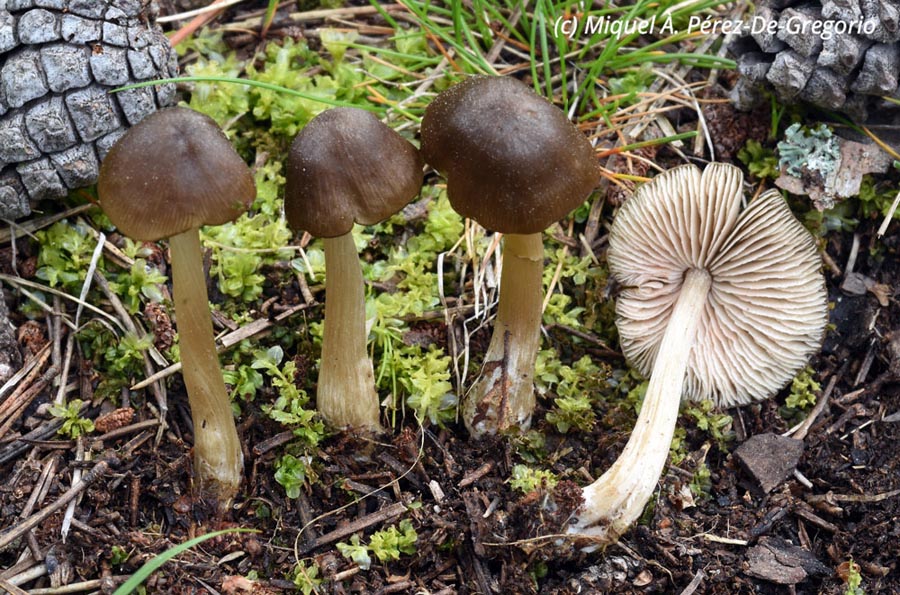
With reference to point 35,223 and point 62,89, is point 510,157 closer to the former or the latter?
point 62,89

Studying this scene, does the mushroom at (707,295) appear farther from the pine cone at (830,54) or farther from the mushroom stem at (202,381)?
the mushroom stem at (202,381)

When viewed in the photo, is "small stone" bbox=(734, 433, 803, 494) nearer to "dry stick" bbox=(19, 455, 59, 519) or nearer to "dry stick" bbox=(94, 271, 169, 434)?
"dry stick" bbox=(94, 271, 169, 434)

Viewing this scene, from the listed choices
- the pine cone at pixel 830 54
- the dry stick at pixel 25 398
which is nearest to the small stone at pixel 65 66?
the dry stick at pixel 25 398

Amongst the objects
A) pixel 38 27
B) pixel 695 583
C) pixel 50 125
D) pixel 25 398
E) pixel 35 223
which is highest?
pixel 38 27

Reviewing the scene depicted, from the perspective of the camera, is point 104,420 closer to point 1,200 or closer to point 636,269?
point 1,200

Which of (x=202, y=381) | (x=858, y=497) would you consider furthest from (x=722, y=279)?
(x=202, y=381)

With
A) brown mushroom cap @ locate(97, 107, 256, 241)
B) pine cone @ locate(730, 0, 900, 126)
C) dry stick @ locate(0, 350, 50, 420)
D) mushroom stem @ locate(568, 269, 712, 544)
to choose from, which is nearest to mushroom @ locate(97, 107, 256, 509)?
brown mushroom cap @ locate(97, 107, 256, 241)
